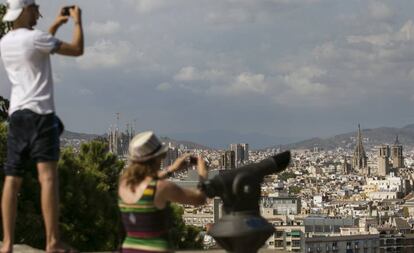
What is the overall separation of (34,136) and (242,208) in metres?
1.31

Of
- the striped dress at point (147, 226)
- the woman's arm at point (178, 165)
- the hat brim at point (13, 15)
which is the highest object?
the hat brim at point (13, 15)

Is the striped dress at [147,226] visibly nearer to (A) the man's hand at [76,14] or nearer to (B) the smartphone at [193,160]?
(B) the smartphone at [193,160]

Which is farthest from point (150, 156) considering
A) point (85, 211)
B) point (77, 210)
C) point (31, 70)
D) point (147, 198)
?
point (85, 211)

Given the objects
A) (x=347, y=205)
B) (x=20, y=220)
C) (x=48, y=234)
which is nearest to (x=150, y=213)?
(x=48, y=234)

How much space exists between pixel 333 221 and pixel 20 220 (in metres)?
136

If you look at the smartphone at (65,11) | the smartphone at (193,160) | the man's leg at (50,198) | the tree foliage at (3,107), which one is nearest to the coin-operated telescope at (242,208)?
the smartphone at (193,160)

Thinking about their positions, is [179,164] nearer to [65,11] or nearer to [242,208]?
[242,208]

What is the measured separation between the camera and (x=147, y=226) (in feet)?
18.7

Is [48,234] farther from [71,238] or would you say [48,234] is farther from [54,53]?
[71,238]

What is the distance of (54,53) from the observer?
6.16 m

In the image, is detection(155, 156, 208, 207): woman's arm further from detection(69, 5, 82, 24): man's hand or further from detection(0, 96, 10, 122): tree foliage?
detection(0, 96, 10, 122): tree foliage

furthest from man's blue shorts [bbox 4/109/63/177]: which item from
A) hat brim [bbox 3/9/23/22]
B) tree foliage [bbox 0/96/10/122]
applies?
tree foliage [bbox 0/96/10/122]

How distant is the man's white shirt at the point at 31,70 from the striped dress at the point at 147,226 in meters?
0.84

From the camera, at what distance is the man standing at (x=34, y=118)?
20.1 feet
